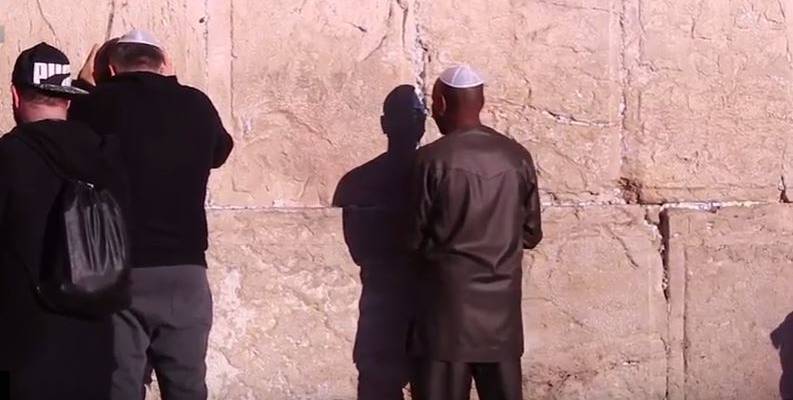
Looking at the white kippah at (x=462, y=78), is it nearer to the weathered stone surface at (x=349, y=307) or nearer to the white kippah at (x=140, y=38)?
Result: the weathered stone surface at (x=349, y=307)

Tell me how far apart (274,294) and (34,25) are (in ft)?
4.67

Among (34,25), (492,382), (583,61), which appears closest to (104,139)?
(34,25)

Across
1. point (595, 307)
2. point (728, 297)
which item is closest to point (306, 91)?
point (595, 307)

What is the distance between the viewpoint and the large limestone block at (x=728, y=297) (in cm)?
666

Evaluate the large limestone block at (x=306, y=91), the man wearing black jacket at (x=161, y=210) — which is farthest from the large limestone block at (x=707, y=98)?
the man wearing black jacket at (x=161, y=210)

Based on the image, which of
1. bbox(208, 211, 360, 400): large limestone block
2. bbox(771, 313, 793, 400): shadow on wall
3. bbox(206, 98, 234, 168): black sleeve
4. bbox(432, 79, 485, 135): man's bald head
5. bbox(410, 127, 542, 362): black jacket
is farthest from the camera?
bbox(771, 313, 793, 400): shadow on wall

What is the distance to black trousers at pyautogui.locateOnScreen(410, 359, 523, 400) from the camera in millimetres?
5926

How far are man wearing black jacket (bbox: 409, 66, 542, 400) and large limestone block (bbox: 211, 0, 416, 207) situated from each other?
1.65 ft

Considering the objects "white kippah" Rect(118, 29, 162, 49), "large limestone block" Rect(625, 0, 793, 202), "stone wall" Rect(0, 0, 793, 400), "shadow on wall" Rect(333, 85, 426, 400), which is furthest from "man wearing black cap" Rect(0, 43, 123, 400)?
"large limestone block" Rect(625, 0, 793, 202)

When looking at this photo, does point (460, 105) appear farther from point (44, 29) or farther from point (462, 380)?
point (44, 29)

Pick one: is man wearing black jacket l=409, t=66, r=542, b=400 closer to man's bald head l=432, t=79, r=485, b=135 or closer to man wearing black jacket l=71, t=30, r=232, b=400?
man's bald head l=432, t=79, r=485, b=135

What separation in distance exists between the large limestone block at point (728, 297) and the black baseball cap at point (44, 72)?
2895mm

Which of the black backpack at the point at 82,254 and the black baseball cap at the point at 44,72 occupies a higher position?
the black baseball cap at the point at 44,72

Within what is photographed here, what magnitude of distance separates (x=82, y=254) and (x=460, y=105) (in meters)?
1.93
